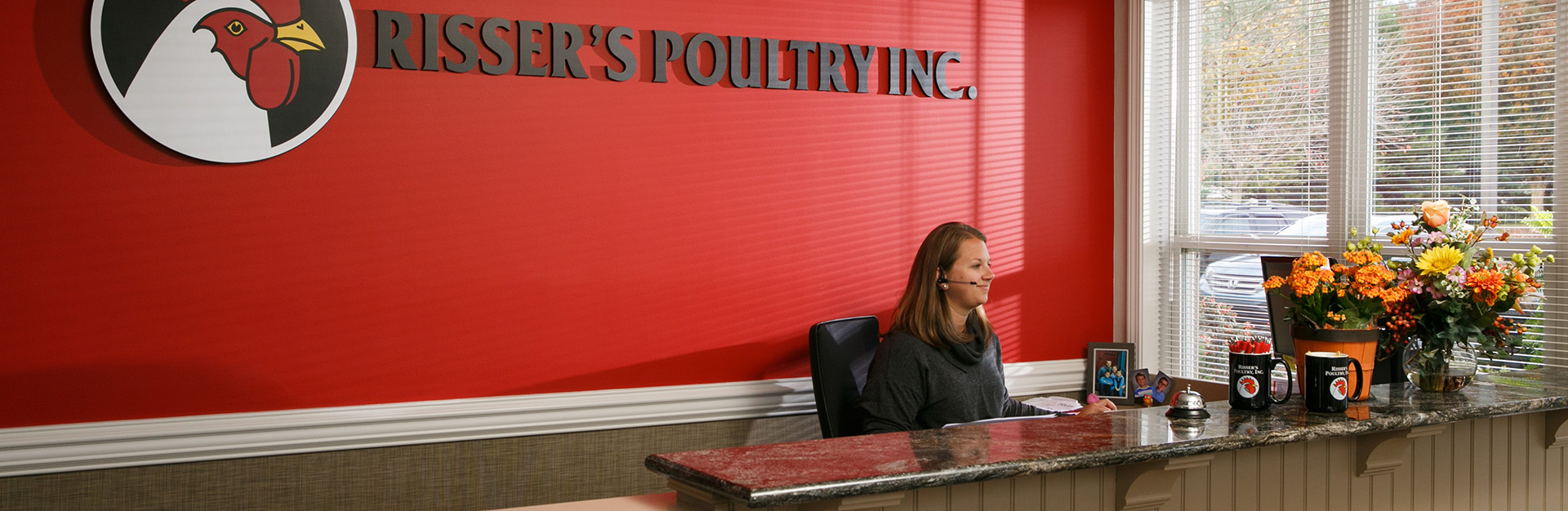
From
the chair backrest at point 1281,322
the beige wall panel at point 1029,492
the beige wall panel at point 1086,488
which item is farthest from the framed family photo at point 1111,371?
the beige wall panel at point 1029,492

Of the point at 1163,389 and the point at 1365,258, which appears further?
the point at 1163,389

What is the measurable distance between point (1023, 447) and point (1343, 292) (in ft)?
3.29

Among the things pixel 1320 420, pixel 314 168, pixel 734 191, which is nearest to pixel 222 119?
pixel 314 168

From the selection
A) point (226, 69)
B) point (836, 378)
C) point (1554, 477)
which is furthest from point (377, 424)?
point (1554, 477)

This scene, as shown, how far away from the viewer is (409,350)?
2.70 meters

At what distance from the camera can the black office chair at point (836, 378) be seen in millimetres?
2773

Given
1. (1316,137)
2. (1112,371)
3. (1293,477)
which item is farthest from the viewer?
(1112,371)

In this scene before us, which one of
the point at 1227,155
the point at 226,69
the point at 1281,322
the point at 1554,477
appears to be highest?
the point at 226,69

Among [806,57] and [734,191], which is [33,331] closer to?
[734,191]

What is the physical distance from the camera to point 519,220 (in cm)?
280

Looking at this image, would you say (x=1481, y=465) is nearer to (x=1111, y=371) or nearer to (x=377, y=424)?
(x=1111, y=371)

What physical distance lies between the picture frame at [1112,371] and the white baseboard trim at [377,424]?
119cm

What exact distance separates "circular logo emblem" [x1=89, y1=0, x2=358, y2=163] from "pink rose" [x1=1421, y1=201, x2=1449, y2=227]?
271cm

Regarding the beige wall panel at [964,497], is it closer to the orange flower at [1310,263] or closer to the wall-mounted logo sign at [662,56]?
the orange flower at [1310,263]
